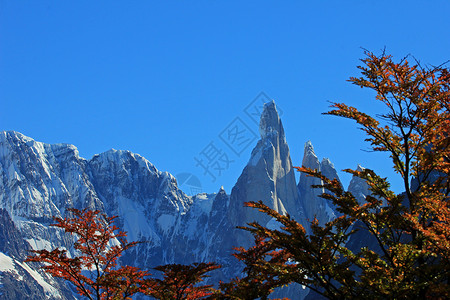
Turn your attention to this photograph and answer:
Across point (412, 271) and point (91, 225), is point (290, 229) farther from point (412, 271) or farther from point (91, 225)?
point (91, 225)

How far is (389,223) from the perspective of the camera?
13.4 metres

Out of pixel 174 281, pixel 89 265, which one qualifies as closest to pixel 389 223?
pixel 174 281

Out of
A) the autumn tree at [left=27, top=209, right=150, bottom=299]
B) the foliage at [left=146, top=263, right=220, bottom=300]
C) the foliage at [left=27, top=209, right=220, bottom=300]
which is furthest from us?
the autumn tree at [left=27, top=209, right=150, bottom=299]

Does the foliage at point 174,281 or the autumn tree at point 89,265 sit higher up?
the autumn tree at point 89,265

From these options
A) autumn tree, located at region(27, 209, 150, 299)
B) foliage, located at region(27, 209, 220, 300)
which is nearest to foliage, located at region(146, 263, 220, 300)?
foliage, located at region(27, 209, 220, 300)

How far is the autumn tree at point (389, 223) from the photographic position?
12.3 metres

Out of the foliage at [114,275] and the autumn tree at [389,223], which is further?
the foliage at [114,275]

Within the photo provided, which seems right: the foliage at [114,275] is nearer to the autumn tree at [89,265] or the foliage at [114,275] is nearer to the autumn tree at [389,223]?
the autumn tree at [89,265]

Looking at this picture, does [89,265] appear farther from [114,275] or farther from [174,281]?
[174,281]

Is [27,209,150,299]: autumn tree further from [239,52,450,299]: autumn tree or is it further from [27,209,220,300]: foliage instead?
[239,52,450,299]: autumn tree

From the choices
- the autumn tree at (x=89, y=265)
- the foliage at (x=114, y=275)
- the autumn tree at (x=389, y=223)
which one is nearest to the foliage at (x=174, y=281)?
the foliage at (x=114, y=275)

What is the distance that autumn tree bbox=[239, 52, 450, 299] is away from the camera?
40.3 ft

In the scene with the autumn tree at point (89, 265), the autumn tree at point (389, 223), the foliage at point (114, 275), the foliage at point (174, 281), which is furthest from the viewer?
the autumn tree at point (89, 265)

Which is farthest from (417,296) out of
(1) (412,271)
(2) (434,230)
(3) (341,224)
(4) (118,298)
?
(4) (118,298)
